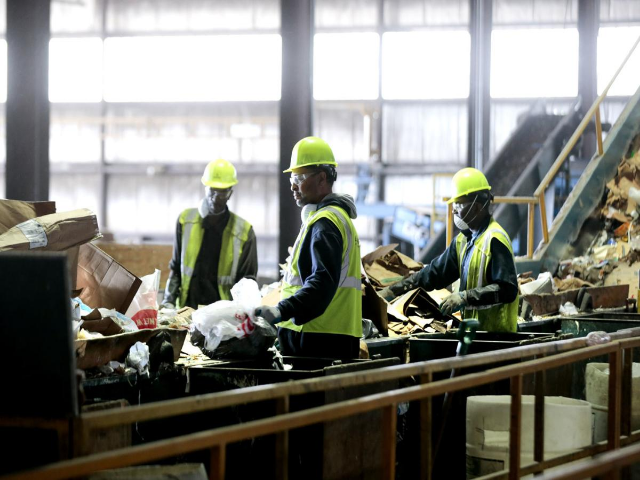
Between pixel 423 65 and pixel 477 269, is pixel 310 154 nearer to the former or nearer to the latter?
pixel 477 269

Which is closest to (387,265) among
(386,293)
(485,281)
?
(386,293)

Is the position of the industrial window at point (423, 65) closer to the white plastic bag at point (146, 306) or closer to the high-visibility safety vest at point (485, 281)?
the high-visibility safety vest at point (485, 281)

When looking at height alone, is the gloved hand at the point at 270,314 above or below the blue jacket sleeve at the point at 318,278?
below

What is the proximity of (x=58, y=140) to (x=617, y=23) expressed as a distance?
15480 mm

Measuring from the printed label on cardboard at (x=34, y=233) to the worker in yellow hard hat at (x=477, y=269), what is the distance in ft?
8.23

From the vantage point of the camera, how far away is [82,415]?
8.44ft

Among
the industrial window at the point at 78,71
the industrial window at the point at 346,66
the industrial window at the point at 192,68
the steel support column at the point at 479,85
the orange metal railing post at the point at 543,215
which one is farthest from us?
the industrial window at the point at 78,71

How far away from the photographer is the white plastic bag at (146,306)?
484 cm

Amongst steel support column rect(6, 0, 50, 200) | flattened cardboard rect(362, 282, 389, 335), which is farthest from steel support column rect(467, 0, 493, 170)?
flattened cardboard rect(362, 282, 389, 335)

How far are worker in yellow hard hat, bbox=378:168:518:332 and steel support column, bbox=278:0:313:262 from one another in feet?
12.8

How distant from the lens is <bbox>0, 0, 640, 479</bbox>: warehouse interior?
116 inches

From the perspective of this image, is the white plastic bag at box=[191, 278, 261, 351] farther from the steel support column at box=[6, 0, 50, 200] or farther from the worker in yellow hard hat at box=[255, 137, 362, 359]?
the steel support column at box=[6, 0, 50, 200]

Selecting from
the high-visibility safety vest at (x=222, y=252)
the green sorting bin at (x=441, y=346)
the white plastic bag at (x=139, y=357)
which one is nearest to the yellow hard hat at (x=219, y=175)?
A: the high-visibility safety vest at (x=222, y=252)

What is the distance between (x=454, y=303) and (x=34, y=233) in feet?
8.80
